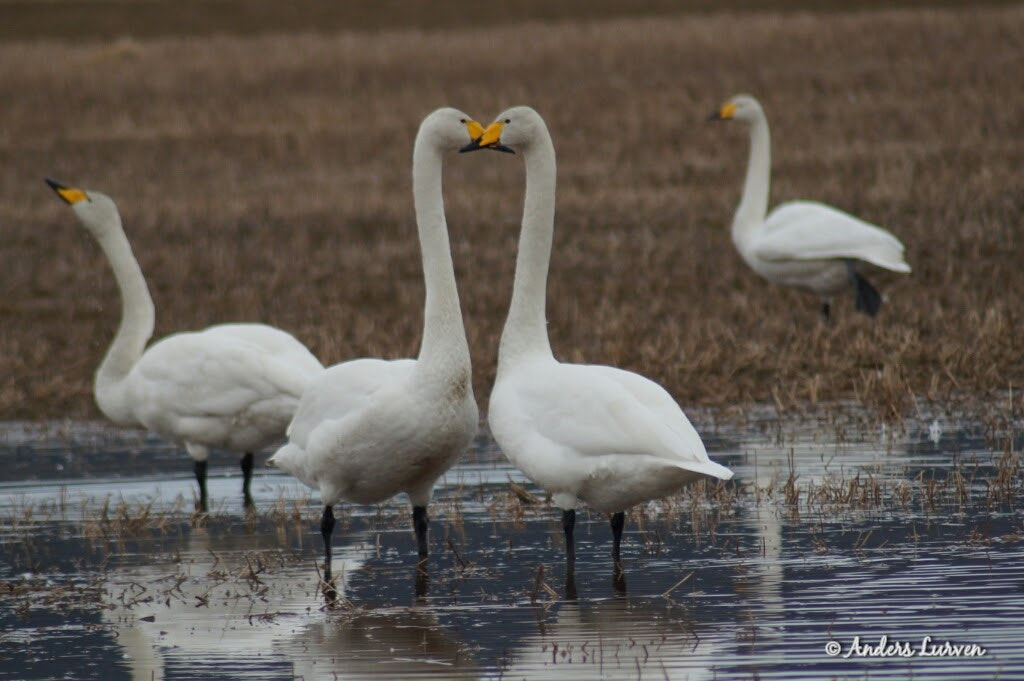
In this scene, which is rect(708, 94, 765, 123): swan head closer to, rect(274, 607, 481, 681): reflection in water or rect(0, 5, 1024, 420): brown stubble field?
rect(0, 5, 1024, 420): brown stubble field

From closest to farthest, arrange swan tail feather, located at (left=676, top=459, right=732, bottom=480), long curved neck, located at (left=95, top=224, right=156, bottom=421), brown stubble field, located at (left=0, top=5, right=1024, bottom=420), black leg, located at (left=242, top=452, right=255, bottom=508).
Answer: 1. swan tail feather, located at (left=676, top=459, right=732, bottom=480)
2. black leg, located at (left=242, top=452, right=255, bottom=508)
3. long curved neck, located at (left=95, top=224, right=156, bottom=421)
4. brown stubble field, located at (left=0, top=5, right=1024, bottom=420)

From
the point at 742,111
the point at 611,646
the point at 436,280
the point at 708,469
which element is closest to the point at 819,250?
the point at 742,111

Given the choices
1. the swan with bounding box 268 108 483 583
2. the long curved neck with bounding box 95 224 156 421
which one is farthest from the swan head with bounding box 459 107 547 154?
the long curved neck with bounding box 95 224 156 421

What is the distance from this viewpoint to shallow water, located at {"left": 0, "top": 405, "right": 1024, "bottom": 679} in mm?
5344

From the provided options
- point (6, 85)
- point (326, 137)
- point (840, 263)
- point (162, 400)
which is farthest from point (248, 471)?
point (6, 85)

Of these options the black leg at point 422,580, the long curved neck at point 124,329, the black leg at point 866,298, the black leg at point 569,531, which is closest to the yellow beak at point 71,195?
the long curved neck at point 124,329

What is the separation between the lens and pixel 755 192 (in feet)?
49.5

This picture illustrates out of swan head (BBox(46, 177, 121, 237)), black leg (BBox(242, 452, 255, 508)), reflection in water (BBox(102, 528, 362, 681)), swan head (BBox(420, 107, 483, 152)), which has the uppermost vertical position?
swan head (BBox(46, 177, 121, 237))

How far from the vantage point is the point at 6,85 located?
90.7 feet

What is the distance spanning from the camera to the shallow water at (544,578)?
17.5ft

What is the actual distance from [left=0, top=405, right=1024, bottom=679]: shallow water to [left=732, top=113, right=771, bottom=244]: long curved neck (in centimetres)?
517

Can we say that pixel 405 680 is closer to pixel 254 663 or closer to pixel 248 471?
pixel 254 663

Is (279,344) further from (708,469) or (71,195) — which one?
(708,469)

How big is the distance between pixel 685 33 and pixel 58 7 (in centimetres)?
3063
